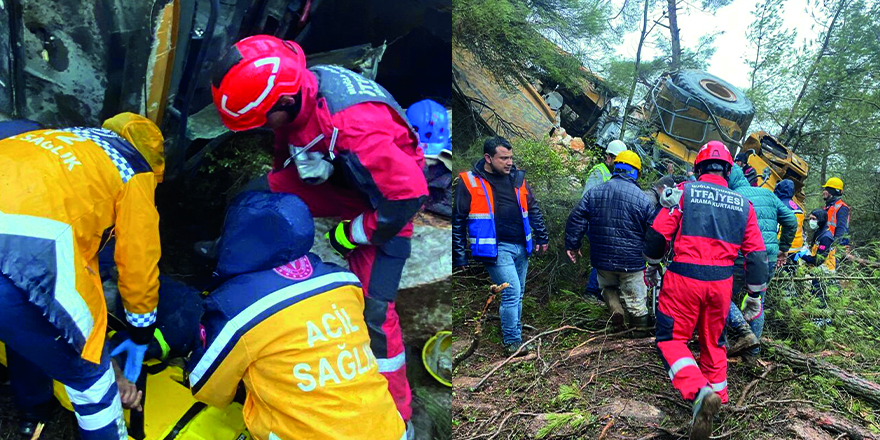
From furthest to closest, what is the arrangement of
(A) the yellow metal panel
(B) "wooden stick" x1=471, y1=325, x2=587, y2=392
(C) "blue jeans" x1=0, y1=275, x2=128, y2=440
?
(B) "wooden stick" x1=471, y1=325, x2=587, y2=392 < (A) the yellow metal panel < (C) "blue jeans" x1=0, y1=275, x2=128, y2=440

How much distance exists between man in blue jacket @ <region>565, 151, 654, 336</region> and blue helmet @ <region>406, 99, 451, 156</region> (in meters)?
1.18

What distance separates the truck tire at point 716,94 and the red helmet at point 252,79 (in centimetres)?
591

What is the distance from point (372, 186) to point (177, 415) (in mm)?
1253

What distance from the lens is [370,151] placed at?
6.87ft

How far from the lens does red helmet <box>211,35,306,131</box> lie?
1.98 m

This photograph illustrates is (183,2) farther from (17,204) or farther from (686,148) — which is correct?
(686,148)

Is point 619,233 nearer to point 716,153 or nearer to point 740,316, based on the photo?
point 716,153

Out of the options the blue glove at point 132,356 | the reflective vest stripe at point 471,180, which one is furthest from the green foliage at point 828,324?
the blue glove at point 132,356

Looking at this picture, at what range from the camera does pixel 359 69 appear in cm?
331

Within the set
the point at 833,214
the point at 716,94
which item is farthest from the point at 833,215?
the point at 716,94

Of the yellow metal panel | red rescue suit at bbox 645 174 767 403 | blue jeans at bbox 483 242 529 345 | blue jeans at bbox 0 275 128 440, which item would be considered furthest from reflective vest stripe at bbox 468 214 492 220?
blue jeans at bbox 0 275 128 440

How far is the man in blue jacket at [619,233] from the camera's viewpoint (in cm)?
373

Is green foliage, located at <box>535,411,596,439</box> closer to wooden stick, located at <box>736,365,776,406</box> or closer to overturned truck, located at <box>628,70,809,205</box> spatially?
wooden stick, located at <box>736,365,776,406</box>

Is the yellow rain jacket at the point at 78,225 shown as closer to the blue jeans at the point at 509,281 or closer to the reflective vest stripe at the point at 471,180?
the reflective vest stripe at the point at 471,180
